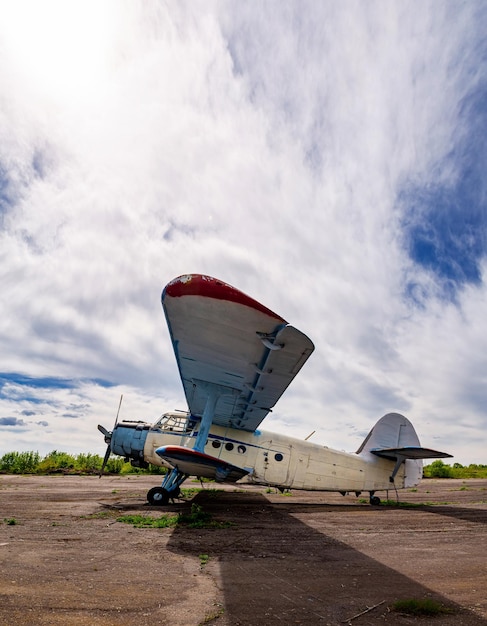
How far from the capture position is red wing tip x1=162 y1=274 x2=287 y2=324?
18.2 feet

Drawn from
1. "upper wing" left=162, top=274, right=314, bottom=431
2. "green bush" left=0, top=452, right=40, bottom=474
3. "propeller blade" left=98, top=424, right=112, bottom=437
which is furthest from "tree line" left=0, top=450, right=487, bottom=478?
"upper wing" left=162, top=274, right=314, bottom=431

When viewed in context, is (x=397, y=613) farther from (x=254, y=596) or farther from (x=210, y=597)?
(x=210, y=597)

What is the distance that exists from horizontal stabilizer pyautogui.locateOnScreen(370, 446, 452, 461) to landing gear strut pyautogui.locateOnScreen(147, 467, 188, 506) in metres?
7.23

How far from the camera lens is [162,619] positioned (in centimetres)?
363

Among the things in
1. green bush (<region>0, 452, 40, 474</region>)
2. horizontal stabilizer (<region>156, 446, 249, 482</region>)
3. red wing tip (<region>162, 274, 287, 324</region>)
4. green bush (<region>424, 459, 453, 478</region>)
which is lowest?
green bush (<region>0, 452, 40, 474</region>)

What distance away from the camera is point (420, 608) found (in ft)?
13.2

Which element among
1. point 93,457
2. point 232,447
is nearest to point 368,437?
point 232,447

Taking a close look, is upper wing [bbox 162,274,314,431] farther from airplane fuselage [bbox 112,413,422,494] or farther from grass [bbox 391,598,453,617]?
grass [bbox 391,598,453,617]

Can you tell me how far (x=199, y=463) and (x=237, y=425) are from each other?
465 cm

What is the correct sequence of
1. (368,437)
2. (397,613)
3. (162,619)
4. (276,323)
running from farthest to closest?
(368,437) < (276,323) < (397,613) < (162,619)

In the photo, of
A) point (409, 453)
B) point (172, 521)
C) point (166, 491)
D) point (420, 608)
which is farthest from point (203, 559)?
point (409, 453)

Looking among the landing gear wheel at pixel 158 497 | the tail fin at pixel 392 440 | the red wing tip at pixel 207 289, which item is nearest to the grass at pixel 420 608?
the red wing tip at pixel 207 289

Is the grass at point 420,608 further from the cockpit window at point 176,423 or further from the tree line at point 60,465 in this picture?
the tree line at point 60,465

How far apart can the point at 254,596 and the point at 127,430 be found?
9.64 metres
